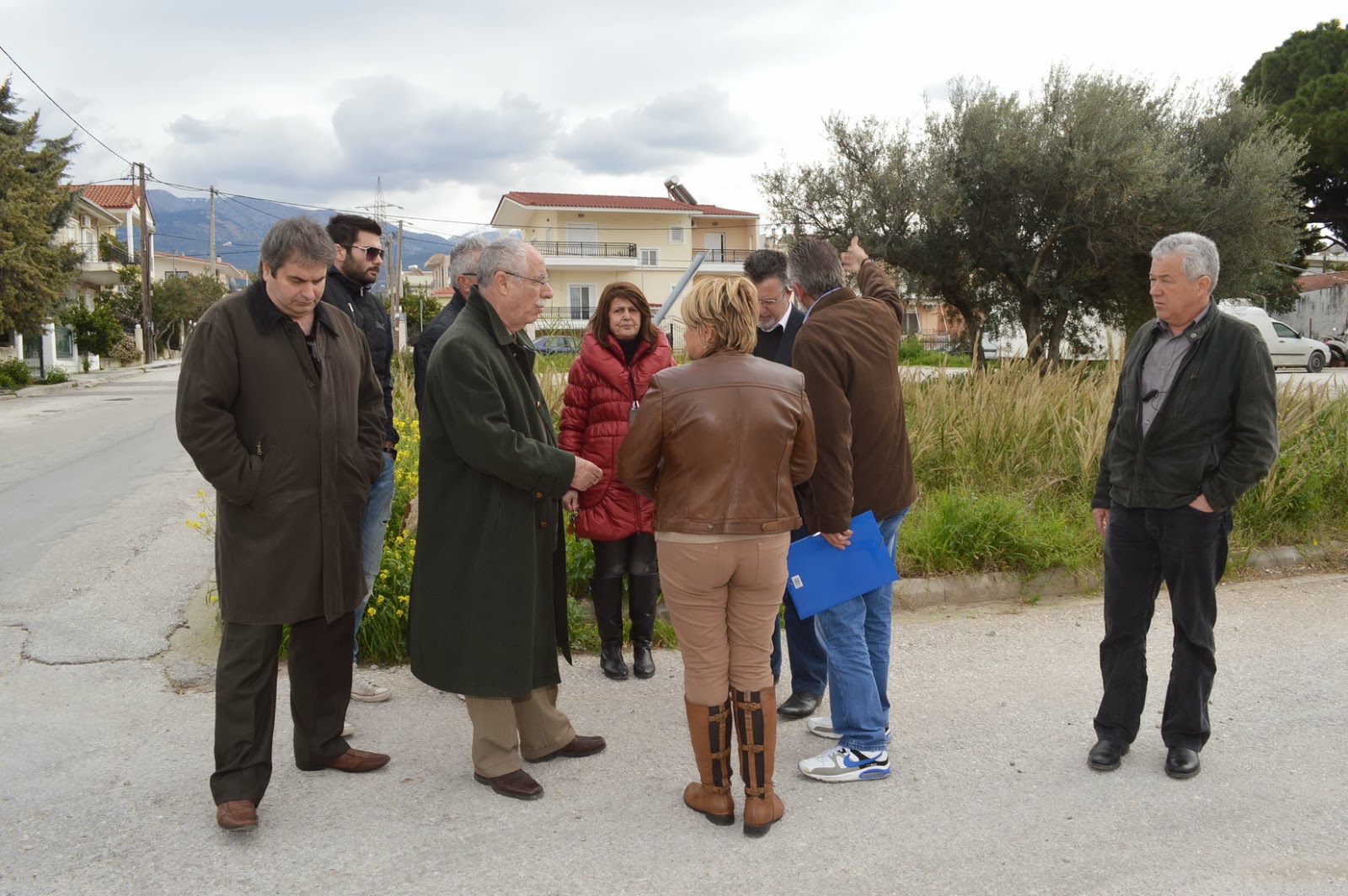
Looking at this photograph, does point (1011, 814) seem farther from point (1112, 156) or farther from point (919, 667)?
point (1112, 156)

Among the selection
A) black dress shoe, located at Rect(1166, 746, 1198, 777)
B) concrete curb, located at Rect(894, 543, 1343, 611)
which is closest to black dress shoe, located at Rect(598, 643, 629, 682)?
concrete curb, located at Rect(894, 543, 1343, 611)

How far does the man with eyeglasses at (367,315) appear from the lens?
4.27 m

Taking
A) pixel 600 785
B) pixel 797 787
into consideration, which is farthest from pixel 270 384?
pixel 797 787

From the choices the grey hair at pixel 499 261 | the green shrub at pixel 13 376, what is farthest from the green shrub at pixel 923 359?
the green shrub at pixel 13 376

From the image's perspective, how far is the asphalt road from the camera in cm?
304

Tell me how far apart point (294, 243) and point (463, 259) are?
1.29 metres

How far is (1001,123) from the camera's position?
17.0 m

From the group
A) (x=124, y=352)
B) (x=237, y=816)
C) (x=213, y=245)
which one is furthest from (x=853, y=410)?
(x=213, y=245)

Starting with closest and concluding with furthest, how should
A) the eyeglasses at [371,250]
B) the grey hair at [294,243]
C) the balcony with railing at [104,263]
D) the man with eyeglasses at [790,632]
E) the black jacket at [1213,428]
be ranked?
the grey hair at [294,243]
the black jacket at [1213,428]
the eyeglasses at [371,250]
the man with eyeglasses at [790,632]
the balcony with railing at [104,263]

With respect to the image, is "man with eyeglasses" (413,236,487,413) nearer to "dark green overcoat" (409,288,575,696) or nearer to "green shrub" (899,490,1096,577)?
"dark green overcoat" (409,288,575,696)

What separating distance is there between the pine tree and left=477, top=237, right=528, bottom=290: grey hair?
929 inches

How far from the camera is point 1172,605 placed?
3881mm

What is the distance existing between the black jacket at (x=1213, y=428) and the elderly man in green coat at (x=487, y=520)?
2110 mm

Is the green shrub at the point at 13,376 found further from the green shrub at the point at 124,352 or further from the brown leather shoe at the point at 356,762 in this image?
the brown leather shoe at the point at 356,762
